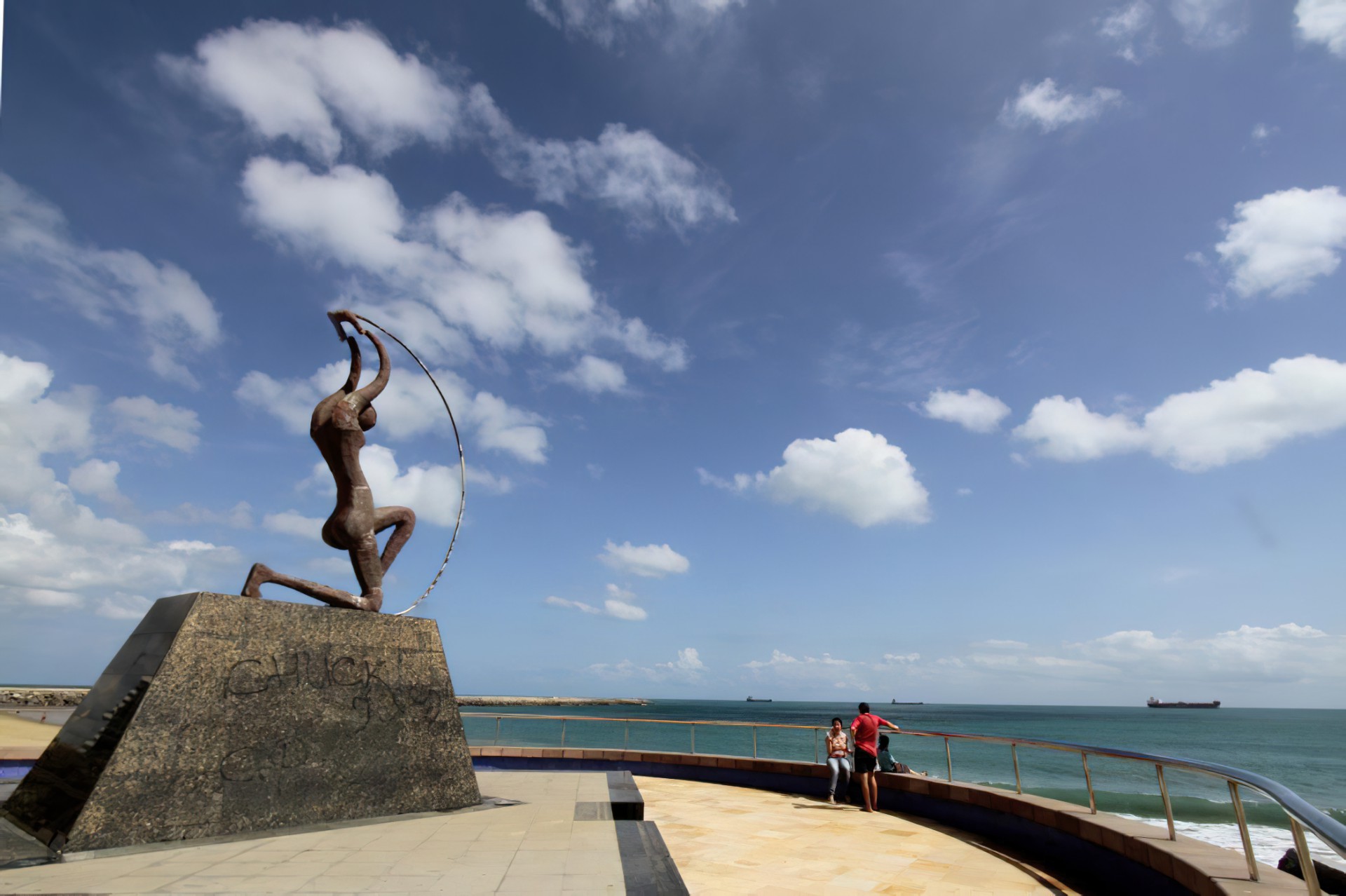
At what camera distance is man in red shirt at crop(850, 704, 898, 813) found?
10.5 m

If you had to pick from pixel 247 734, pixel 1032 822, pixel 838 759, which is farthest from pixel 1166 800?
pixel 247 734

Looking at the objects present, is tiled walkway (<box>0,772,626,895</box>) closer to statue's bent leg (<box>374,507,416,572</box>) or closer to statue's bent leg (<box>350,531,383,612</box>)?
statue's bent leg (<box>350,531,383,612</box>)

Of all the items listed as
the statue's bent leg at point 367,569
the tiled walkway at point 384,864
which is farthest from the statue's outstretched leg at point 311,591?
the tiled walkway at point 384,864

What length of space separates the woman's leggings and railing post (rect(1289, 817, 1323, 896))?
8051mm

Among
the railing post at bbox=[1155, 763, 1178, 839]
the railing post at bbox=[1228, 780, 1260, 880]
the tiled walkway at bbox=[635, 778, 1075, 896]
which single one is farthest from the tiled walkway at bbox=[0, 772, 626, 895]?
the railing post at bbox=[1155, 763, 1178, 839]

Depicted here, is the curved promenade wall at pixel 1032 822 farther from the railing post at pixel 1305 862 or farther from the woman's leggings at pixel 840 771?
the railing post at pixel 1305 862

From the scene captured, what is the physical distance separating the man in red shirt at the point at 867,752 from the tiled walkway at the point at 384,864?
16.1 ft

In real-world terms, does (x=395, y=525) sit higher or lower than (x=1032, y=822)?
higher

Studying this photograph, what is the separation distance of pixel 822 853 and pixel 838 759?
3660 mm

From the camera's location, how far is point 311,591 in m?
8.18

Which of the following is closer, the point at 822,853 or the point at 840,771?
the point at 822,853

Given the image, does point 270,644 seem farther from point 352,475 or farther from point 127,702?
point 352,475

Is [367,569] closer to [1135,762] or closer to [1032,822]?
[1032,822]

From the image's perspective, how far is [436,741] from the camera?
8.33 metres
